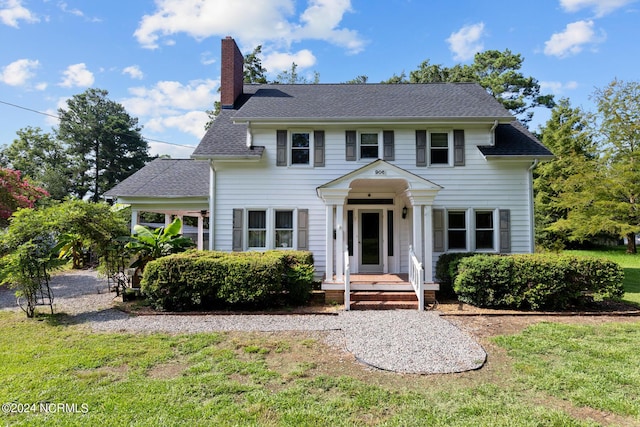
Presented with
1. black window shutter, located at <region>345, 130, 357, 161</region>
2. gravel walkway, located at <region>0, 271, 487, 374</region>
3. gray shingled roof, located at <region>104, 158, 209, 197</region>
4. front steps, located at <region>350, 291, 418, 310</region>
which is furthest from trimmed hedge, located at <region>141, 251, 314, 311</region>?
black window shutter, located at <region>345, 130, 357, 161</region>

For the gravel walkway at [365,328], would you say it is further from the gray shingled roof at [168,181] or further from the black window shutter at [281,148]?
the black window shutter at [281,148]

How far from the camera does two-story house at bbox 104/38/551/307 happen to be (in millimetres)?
10461

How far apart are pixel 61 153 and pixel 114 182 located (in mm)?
6482

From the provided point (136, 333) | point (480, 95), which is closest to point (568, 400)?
point (136, 333)

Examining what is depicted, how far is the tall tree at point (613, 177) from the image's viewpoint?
19.3 m

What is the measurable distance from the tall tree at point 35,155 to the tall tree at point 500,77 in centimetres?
3827

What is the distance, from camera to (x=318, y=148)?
1075 centimetres

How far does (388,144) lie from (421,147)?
3.49 feet

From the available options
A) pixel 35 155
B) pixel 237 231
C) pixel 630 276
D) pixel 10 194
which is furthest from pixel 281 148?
pixel 35 155

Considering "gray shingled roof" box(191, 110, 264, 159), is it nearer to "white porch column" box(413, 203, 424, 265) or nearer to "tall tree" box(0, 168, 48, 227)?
"white porch column" box(413, 203, 424, 265)

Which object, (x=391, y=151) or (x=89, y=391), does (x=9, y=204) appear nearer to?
(x=89, y=391)

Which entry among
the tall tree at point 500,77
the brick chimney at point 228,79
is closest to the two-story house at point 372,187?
the brick chimney at point 228,79

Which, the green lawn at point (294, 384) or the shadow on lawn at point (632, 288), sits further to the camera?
the shadow on lawn at point (632, 288)

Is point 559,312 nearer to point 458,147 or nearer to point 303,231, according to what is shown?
point 458,147
